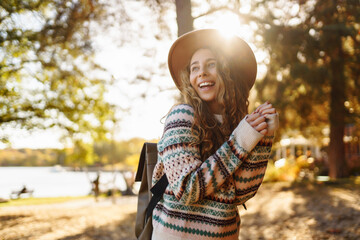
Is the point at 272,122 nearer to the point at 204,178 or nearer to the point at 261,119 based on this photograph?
the point at 261,119

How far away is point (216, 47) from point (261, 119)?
1.86 ft

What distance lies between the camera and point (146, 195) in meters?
1.96

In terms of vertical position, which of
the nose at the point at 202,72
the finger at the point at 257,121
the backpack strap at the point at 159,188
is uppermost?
the nose at the point at 202,72

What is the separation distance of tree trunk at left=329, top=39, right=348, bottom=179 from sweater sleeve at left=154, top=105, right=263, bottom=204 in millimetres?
8589

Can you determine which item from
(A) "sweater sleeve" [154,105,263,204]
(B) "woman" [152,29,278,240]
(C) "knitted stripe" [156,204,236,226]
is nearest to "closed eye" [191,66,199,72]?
(B) "woman" [152,29,278,240]

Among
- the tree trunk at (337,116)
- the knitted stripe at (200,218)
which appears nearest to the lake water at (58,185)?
the tree trunk at (337,116)

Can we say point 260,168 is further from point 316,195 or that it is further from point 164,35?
point 316,195

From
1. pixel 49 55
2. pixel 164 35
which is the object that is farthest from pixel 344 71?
pixel 49 55

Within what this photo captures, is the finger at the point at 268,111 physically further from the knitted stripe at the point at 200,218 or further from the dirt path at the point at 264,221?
the dirt path at the point at 264,221

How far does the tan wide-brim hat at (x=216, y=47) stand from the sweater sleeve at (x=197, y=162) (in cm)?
51

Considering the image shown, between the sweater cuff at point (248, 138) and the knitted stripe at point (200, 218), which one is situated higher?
the sweater cuff at point (248, 138)

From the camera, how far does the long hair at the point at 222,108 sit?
1.65m

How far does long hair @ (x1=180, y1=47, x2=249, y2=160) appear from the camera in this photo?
1.65 meters

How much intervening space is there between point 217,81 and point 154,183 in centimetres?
63
